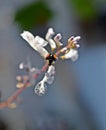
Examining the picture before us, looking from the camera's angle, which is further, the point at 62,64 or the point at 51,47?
the point at 62,64

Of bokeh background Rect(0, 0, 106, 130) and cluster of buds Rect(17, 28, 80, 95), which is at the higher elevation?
bokeh background Rect(0, 0, 106, 130)

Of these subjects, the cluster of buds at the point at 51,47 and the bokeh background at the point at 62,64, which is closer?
the cluster of buds at the point at 51,47

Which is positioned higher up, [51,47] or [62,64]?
[62,64]

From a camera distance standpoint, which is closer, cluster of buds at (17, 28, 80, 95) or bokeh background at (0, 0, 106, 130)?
cluster of buds at (17, 28, 80, 95)

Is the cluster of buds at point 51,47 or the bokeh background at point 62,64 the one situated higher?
the bokeh background at point 62,64

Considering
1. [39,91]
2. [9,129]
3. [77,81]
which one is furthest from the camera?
[77,81]

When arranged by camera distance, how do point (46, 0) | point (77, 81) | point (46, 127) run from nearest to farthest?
point (46, 127) → point (46, 0) → point (77, 81)

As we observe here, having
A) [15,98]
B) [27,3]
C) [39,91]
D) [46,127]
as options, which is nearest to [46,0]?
[27,3]

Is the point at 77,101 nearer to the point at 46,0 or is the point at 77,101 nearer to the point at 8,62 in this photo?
the point at 8,62
